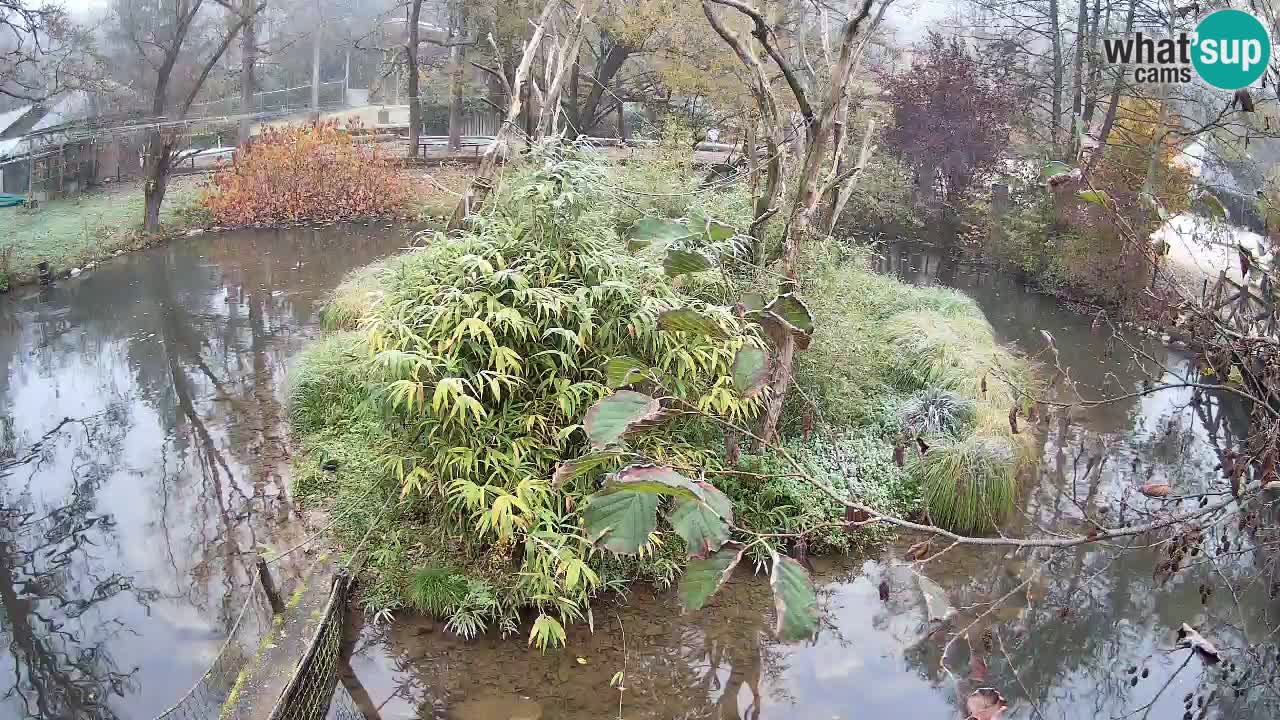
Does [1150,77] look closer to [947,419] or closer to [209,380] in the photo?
[947,419]

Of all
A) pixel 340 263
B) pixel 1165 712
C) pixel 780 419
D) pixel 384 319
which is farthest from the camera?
pixel 340 263

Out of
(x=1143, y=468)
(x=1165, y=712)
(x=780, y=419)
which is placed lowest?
(x=1165, y=712)

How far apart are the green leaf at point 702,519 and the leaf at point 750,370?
197mm

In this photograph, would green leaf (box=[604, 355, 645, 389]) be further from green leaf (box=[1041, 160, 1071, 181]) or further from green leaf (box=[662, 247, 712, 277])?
green leaf (box=[1041, 160, 1071, 181])

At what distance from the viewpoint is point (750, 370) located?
44.6 inches

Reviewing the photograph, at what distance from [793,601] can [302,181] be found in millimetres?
14538

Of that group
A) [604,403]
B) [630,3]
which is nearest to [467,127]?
[630,3]

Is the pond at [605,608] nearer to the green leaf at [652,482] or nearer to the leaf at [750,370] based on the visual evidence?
the leaf at [750,370]

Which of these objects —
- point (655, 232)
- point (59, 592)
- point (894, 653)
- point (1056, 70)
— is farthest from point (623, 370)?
point (1056, 70)

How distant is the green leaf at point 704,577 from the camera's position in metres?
0.95

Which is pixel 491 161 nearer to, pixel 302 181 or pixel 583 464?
pixel 583 464

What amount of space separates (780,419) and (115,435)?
4.77m

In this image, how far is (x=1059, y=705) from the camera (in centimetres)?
425

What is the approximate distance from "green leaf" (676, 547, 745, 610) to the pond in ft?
5.61
